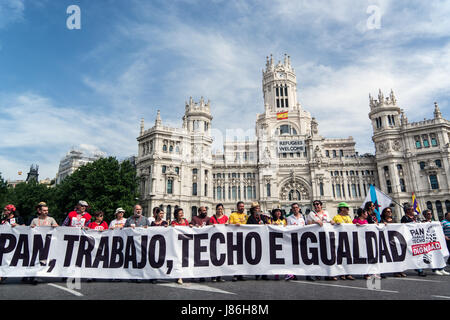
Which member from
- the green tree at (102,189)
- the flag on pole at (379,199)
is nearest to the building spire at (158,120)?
the green tree at (102,189)

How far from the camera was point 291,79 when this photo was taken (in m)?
74.1

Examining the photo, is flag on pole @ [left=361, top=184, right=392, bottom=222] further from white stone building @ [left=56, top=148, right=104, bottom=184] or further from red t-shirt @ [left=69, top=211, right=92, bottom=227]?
white stone building @ [left=56, top=148, right=104, bottom=184]

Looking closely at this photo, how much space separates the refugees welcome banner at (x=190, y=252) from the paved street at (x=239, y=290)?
1.25ft

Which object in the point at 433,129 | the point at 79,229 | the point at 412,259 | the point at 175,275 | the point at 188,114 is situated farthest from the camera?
the point at 188,114

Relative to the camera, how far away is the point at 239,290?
25.6ft

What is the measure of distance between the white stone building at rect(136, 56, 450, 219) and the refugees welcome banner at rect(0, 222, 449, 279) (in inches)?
1556

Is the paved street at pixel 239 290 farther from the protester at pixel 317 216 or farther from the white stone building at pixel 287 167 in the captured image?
the white stone building at pixel 287 167

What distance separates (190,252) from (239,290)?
212 cm

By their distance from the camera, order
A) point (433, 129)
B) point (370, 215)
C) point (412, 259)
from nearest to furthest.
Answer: point (412, 259), point (370, 215), point (433, 129)

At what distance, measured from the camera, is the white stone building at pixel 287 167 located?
50281 millimetres

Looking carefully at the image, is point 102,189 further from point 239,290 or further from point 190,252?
point 239,290
